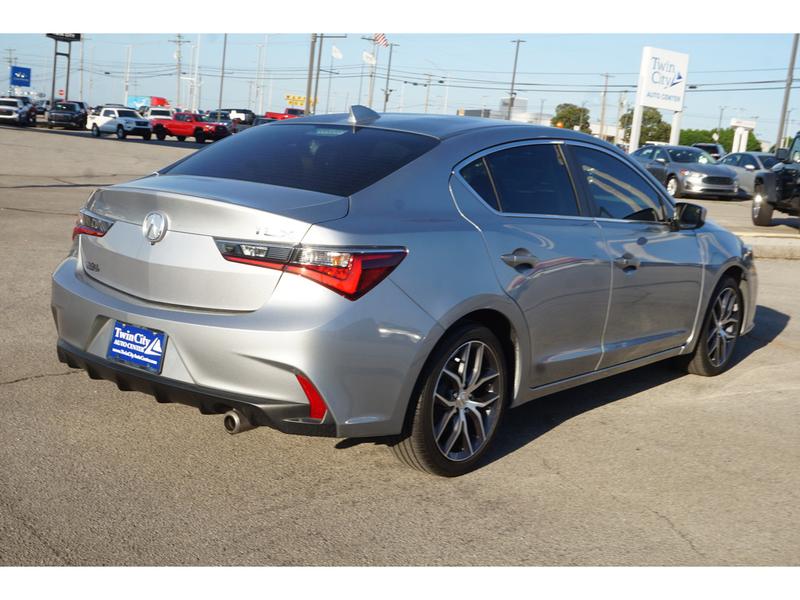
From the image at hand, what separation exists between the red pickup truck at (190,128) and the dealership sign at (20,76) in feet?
226

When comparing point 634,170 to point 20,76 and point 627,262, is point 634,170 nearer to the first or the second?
point 627,262

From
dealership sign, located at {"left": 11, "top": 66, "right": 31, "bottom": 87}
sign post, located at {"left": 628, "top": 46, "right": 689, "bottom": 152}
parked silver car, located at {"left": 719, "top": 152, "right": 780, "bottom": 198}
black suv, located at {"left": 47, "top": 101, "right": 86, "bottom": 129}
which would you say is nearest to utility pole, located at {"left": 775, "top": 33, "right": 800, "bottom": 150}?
sign post, located at {"left": 628, "top": 46, "right": 689, "bottom": 152}

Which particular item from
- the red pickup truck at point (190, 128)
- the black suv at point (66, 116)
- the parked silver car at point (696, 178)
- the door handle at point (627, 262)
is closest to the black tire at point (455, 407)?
the door handle at point (627, 262)

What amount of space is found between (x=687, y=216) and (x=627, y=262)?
96cm

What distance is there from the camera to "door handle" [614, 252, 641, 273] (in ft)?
17.1

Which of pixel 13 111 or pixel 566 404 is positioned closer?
pixel 566 404

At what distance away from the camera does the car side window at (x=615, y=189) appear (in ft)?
17.4

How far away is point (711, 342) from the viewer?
258 inches

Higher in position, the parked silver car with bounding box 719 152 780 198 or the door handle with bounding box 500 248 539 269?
the parked silver car with bounding box 719 152 780 198

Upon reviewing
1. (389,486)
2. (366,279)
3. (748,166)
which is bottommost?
(389,486)

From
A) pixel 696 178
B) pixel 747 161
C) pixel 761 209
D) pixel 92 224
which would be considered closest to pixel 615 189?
pixel 92 224

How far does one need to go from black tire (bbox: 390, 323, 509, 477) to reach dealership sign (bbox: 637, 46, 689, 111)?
43.9 metres

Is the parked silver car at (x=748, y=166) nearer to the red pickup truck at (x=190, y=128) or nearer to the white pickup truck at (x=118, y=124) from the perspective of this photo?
the red pickup truck at (x=190, y=128)

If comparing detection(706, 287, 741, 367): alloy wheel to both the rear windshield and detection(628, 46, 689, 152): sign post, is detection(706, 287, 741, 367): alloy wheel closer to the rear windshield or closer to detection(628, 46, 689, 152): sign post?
the rear windshield
